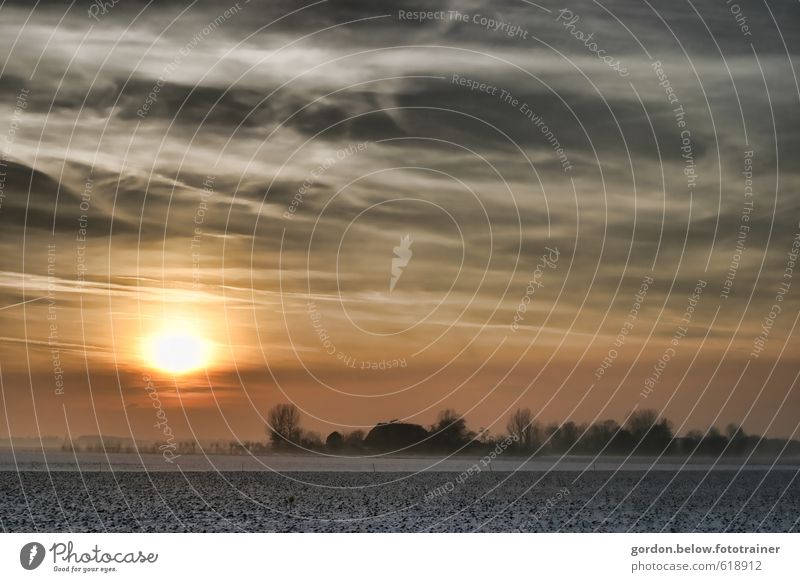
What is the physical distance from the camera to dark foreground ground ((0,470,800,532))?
168 ft

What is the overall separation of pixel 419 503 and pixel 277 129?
27.5 metres

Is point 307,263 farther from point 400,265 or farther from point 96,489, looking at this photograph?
point 96,489

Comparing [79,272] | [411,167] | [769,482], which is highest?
[411,167]

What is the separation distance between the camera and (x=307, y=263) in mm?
49375

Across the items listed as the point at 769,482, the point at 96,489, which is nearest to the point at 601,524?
the point at 96,489

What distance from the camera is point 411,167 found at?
49.3 metres

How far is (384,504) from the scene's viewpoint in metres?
62.0

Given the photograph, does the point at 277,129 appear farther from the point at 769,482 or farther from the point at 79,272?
the point at 769,482

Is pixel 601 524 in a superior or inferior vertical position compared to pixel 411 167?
inferior

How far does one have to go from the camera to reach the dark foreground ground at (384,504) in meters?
51.3
